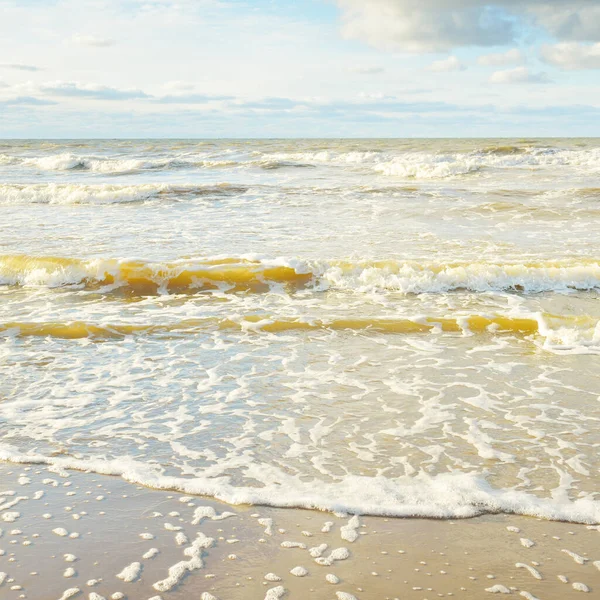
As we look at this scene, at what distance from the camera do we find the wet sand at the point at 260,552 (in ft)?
10.1

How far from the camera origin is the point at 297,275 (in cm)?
990

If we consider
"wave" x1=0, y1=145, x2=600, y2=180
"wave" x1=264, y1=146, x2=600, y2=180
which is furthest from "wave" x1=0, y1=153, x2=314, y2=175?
"wave" x1=264, y1=146, x2=600, y2=180

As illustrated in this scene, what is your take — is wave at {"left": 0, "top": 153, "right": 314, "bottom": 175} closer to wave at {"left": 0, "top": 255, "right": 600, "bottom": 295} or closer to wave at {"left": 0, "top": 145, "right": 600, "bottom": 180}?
wave at {"left": 0, "top": 145, "right": 600, "bottom": 180}

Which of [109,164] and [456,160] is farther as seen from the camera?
[109,164]

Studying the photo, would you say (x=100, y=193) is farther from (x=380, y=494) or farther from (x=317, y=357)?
(x=380, y=494)

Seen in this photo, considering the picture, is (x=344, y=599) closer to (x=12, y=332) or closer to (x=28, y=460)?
(x=28, y=460)

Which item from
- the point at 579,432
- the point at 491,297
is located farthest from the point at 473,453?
the point at 491,297

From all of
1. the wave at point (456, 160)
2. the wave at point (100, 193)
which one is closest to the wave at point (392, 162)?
the wave at point (456, 160)

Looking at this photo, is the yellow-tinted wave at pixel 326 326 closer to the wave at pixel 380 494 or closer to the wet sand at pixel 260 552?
the wave at pixel 380 494

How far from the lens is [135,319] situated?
26.6 feet

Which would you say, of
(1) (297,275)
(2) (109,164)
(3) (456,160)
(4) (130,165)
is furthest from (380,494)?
(2) (109,164)

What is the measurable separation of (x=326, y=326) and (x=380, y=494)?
3833 mm

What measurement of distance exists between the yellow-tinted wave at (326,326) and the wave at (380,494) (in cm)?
331

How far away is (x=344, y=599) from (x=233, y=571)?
56 centimetres
